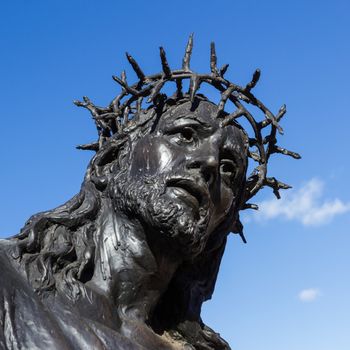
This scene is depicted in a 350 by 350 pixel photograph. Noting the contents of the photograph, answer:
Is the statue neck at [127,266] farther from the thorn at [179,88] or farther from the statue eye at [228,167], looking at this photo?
the thorn at [179,88]

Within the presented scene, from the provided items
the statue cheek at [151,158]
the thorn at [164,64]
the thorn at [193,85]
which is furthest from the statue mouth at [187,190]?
the thorn at [164,64]

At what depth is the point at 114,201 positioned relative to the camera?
21.2ft

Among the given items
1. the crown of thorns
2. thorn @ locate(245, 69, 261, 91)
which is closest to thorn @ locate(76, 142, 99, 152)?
the crown of thorns

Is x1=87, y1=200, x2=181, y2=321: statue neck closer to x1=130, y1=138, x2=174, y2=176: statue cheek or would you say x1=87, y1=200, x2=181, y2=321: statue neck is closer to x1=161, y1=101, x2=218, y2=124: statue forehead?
x1=130, y1=138, x2=174, y2=176: statue cheek

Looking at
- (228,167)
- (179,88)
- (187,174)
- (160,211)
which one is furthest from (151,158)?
(179,88)

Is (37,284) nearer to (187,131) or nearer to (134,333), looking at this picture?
(134,333)

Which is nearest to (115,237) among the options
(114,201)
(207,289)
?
(114,201)

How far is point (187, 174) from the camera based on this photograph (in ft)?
20.9

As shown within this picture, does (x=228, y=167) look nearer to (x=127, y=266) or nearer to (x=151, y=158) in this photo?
(x=151, y=158)

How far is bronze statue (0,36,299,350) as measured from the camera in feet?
18.6

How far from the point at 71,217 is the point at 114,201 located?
400 millimetres

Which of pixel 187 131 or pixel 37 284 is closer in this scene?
pixel 37 284

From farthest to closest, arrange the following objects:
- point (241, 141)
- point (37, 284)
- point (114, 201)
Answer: point (241, 141) → point (114, 201) → point (37, 284)

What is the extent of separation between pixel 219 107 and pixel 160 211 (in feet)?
3.79
